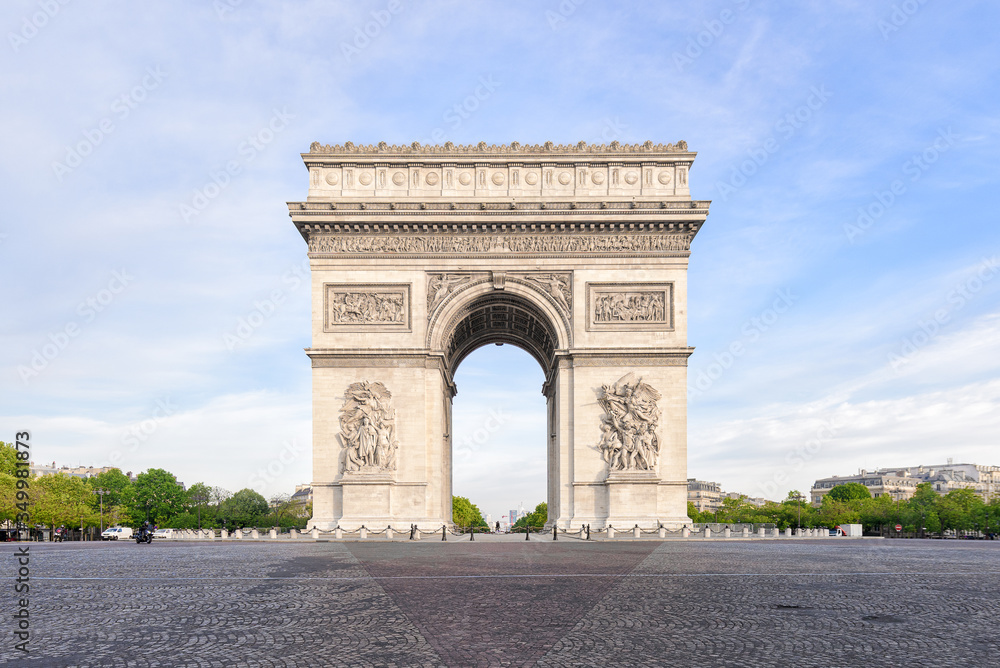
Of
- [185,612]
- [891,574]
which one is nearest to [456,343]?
[891,574]

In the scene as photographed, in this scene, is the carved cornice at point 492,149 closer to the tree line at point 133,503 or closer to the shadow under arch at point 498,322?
the shadow under arch at point 498,322

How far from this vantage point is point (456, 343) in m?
39.0

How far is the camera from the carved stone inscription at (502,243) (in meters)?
33.4

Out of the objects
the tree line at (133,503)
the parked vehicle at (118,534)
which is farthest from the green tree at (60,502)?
the parked vehicle at (118,534)

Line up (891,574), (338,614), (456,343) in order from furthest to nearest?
1. (456,343)
2. (891,574)
3. (338,614)

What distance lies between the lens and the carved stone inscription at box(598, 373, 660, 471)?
31.8 meters

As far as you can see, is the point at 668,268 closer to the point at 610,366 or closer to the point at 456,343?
the point at 610,366

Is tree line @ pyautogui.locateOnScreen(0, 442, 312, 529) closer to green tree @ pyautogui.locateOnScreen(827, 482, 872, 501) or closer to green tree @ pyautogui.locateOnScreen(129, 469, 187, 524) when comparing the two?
green tree @ pyautogui.locateOnScreen(129, 469, 187, 524)

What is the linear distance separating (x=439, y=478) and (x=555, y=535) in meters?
6.01

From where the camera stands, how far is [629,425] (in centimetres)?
3203

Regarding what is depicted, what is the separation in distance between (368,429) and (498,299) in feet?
25.8

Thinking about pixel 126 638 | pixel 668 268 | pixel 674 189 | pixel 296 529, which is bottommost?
pixel 296 529

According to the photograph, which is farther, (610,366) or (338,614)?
(610,366)

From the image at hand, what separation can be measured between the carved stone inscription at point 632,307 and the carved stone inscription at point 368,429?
357 inches
